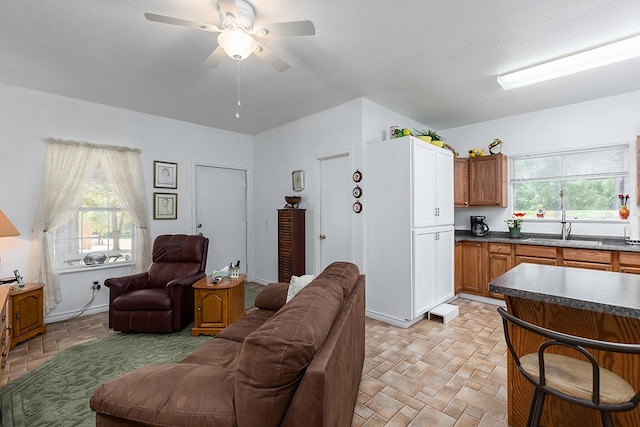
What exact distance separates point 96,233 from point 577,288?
4930 millimetres

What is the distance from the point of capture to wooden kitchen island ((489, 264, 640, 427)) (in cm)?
137

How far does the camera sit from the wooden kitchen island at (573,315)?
1367 millimetres

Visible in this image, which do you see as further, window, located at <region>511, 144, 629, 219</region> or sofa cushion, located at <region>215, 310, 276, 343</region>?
window, located at <region>511, 144, 629, 219</region>

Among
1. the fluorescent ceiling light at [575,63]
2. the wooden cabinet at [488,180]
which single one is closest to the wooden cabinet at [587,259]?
the wooden cabinet at [488,180]

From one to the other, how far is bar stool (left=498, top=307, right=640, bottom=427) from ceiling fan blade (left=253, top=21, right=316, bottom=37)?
1907mm

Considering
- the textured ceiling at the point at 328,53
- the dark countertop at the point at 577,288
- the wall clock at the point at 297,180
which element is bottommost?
the dark countertop at the point at 577,288

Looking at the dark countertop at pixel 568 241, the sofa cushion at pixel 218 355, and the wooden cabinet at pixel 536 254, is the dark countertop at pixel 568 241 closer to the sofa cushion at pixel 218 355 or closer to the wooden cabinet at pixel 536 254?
the wooden cabinet at pixel 536 254

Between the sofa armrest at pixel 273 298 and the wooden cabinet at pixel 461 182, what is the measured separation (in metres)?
3.22

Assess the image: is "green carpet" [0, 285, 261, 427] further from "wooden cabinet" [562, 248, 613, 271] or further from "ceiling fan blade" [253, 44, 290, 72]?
"wooden cabinet" [562, 248, 613, 271]

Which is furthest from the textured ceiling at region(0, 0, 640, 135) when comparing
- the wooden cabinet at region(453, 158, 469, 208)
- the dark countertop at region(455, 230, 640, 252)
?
the dark countertop at region(455, 230, 640, 252)

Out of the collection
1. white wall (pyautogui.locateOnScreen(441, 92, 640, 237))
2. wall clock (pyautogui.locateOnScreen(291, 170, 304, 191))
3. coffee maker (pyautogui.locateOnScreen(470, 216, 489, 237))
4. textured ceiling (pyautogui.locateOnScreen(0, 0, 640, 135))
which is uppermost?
textured ceiling (pyautogui.locateOnScreen(0, 0, 640, 135))

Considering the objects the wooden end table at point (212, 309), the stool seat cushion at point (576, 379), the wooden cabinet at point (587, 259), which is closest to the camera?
the stool seat cushion at point (576, 379)

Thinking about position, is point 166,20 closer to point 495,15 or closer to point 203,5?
point 203,5

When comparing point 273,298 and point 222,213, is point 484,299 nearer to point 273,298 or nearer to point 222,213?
point 273,298
